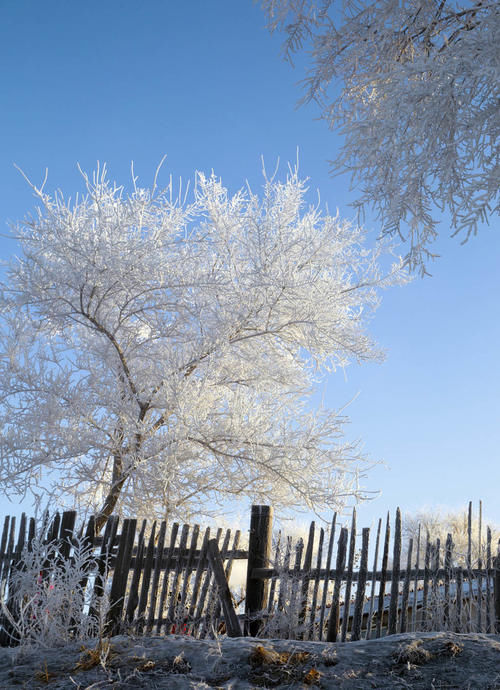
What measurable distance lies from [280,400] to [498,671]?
7702 millimetres

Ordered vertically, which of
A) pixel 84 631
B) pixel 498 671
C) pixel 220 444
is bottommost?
pixel 84 631

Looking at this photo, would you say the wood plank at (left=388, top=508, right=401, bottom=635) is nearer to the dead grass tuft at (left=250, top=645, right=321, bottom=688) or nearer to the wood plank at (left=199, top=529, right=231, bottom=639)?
the dead grass tuft at (left=250, top=645, right=321, bottom=688)

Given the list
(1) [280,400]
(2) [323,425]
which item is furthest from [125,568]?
(1) [280,400]

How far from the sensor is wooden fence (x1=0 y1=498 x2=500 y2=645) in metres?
5.12

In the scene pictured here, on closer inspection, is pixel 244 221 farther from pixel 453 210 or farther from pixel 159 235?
pixel 453 210

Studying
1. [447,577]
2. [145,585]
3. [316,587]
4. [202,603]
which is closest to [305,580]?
[316,587]

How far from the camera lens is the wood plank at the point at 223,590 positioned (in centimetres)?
589

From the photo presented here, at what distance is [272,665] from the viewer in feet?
11.5

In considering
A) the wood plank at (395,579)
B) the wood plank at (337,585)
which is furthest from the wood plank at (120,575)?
the wood plank at (395,579)

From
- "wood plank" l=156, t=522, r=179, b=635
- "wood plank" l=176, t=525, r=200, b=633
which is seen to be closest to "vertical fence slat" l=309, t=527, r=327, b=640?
"wood plank" l=176, t=525, r=200, b=633

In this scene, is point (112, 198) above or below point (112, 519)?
above

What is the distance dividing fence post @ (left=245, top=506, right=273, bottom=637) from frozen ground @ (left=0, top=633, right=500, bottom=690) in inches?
78.9

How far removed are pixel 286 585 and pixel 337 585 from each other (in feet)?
1.72

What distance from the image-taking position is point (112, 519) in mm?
7414
